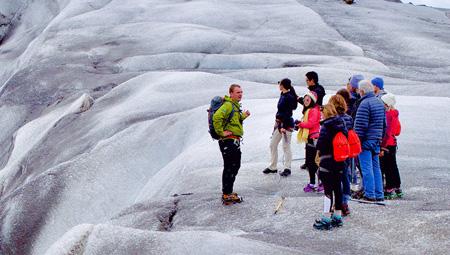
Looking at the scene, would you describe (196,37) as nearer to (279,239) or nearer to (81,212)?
(81,212)

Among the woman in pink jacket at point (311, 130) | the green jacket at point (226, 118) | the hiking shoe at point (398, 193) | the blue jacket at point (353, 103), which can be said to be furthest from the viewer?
the woman in pink jacket at point (311, 130)

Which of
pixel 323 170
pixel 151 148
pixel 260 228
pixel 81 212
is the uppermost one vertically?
pixel 323 170

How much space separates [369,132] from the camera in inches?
429

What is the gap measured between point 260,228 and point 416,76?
24288 mm

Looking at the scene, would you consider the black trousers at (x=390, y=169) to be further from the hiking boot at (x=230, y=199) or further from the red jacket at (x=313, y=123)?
the hiking boot at (x=230, y=199)


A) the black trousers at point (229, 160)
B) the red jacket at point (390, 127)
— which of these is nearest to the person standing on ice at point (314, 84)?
the red jacket at point (390, 127)

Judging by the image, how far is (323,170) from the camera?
9.85 meters

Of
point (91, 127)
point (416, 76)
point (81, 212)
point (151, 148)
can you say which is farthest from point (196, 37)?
point (81, 212)

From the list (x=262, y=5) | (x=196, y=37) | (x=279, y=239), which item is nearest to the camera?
(x=279, y=239)

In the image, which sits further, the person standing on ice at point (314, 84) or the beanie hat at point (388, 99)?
the person standing on ice at point (314, 84)

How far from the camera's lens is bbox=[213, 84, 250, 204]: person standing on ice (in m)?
11.2

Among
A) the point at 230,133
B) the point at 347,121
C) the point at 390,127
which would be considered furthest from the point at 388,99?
the point at 230,133

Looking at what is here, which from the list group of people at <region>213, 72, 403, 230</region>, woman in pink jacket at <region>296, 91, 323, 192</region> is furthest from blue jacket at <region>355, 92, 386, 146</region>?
woman in pink jacket at <region>296, 91, 323, 192</region>

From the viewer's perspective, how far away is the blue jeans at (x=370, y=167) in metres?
11.0
